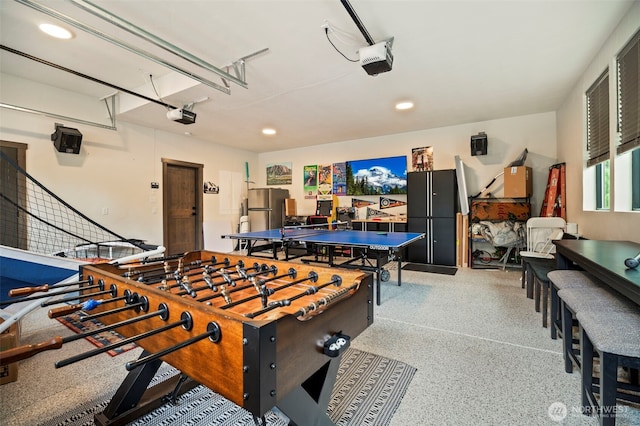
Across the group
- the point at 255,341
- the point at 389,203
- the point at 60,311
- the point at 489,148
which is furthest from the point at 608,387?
the point at 389,203

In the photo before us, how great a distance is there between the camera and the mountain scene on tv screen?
610 cm

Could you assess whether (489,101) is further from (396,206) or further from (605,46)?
(396,206)

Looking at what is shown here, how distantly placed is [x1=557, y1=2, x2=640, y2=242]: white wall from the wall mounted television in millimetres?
2614

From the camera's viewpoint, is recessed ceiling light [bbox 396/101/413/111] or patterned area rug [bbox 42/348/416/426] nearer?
patterned area rug [bbox 42/348/416/426]

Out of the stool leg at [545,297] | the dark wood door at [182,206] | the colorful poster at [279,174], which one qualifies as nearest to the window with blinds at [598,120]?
the stool leg at [545,297]

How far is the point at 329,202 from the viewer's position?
22.3ft

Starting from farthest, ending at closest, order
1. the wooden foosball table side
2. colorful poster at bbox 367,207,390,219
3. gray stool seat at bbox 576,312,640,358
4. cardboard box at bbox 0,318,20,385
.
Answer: colorful poster at bbox 367,207,390,219 < cardboard box at bbox 0,318,20,385 < gray stool seat at bbox 576,312,640,358 < the wooden foosball table side

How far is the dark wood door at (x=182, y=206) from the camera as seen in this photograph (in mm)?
5784

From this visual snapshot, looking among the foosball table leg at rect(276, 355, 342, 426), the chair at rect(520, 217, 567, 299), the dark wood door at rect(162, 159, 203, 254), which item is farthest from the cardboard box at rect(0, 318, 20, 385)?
the chair at rect(520, 217, 567, 299)

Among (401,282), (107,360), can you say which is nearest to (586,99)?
(401,282)

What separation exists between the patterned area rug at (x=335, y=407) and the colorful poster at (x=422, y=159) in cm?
458

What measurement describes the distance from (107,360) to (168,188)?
4.29 meters

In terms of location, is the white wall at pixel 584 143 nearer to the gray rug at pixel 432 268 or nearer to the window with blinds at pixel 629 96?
the window with blinds at pixel 629 96

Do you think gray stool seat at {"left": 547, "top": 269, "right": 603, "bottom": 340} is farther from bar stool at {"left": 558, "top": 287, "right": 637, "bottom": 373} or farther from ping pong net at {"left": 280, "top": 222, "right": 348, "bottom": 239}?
ping pong net at {"left": 280, "top": 222, "right": 348, "bottom": 239}
